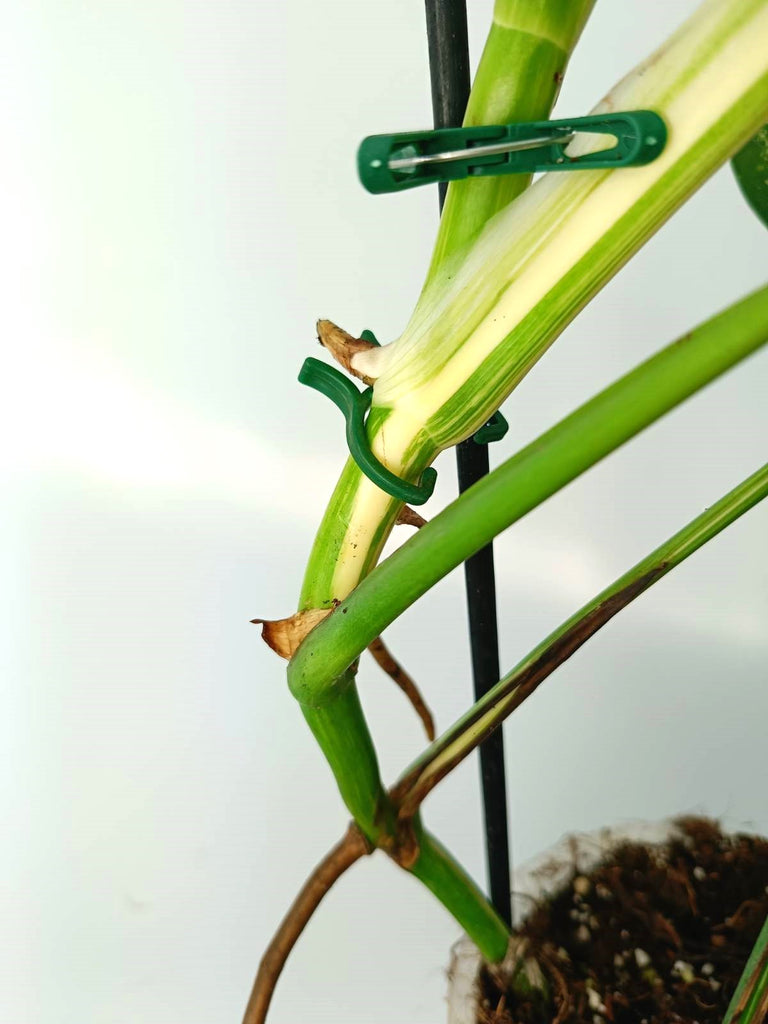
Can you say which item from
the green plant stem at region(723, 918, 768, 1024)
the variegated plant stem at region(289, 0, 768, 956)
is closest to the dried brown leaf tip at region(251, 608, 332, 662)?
the variegated plant stem at region(289, 0, 768, 956)

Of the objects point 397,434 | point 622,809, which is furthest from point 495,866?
point 622,809

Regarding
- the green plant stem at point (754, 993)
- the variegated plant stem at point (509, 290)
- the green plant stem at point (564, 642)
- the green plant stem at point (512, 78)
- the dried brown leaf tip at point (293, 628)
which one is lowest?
the green plant stem at point (754, 993)

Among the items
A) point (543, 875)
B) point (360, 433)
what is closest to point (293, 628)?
point (360, 433)

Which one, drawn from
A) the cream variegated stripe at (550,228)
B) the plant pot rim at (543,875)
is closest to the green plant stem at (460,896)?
the plant pot rim at (543,875)

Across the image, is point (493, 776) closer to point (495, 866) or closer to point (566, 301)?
point (495, 866)

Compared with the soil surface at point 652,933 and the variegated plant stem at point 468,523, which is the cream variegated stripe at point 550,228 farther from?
the soil surface at point 652,933

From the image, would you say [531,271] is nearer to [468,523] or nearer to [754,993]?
[468,523]

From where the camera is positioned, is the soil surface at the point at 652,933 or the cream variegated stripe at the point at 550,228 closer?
the cream variegated stripe at the point at 550,228
